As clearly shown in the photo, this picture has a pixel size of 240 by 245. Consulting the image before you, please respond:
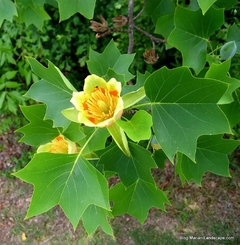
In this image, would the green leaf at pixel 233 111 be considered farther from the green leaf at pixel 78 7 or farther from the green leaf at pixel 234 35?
the green leaf at pixel 78 7

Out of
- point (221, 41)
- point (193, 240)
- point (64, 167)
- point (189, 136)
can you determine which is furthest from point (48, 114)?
point (193, 240)

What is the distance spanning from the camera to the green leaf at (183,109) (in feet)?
3.19

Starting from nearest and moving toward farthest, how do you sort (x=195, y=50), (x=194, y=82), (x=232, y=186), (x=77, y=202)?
(x=194, y=82), (x=77, y=202), (x=195, y=50), (x=232, y=186)

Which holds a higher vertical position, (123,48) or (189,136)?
(189,136)

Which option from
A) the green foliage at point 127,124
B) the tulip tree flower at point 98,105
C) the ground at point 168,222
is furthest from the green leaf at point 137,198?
the ground at point 168,222

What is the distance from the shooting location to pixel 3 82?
2.95m

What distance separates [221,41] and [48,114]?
152cm

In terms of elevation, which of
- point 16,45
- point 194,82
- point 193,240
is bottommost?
point 193,240

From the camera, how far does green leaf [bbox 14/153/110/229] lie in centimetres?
108

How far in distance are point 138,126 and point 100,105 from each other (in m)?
0.12

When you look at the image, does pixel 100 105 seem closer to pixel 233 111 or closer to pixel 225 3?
pixel 233 111

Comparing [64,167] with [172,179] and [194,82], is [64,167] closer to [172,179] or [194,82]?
[194,82]

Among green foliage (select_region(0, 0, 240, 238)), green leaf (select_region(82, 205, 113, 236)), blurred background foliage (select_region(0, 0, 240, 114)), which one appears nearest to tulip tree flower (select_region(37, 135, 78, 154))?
green foliage (select_region(0, 0, 240, 238))

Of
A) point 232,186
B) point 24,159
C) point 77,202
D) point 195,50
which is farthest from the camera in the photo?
point 24,159
